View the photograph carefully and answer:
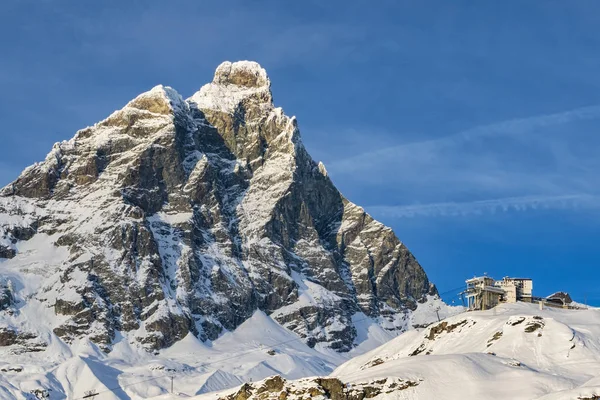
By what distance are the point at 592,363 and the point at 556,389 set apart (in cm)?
2498

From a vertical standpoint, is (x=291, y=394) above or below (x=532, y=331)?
below

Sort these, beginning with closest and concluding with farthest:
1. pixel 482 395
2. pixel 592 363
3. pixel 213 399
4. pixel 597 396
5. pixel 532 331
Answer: pixel 597 396, pixel 482 395, pixel 213 399, pixel 592 363, pixel 532 331

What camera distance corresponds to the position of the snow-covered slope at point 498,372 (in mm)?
144250

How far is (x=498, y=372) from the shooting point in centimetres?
15425

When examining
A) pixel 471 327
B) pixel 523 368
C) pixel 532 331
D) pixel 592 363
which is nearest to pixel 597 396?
pixel 523 368

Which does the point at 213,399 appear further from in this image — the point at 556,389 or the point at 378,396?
the point at 556,389

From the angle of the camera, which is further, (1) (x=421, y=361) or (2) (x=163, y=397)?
(2) (x=163, y=397)

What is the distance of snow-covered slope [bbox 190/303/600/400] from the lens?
14425 centimetres

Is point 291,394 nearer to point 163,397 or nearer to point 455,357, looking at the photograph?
point 455,357

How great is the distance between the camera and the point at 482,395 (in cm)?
14312

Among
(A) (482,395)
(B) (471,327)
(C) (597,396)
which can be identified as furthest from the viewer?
(B) (471,327)

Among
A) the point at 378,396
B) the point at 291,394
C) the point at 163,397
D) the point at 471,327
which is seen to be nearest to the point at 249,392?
the point at 291,394

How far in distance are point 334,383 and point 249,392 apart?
37.8 ft

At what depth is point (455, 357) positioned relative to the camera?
158 metres
